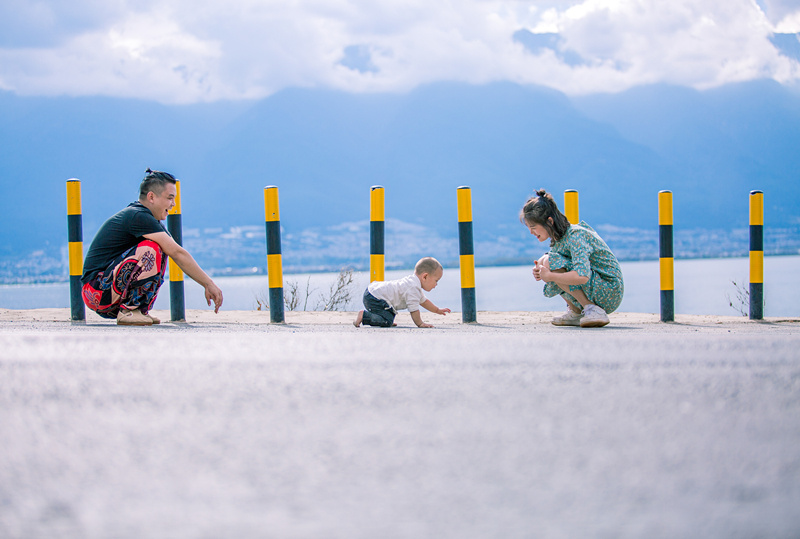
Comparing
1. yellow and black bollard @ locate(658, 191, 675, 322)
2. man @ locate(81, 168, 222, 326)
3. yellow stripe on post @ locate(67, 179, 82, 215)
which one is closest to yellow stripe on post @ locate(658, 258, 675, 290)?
yellow and black bollard @ locate(658, 191, 675, 322)

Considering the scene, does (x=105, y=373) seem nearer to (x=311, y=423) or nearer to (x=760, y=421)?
(x=311, y=423)

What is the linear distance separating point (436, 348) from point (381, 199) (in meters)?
3.63

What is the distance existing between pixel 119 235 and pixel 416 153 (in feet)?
560

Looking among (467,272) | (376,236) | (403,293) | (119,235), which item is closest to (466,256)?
(467,272)

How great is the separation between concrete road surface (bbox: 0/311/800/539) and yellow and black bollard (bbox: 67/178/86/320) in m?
4.19

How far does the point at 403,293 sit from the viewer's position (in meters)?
5.04

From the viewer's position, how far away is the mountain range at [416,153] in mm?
144625

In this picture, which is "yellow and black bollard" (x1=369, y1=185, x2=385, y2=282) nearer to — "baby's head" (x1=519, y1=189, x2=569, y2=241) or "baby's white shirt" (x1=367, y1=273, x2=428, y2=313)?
"baby's white shirt" (x1=367, y1=273, x2=428, y2=313)

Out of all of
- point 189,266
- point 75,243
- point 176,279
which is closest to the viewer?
point 189,266

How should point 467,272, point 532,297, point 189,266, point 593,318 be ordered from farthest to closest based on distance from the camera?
point 532,297 < point 467,272 < point 593,318 < point 189,266

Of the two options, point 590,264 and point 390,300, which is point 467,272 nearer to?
point 390,300

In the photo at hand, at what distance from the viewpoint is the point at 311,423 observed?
1337 mm

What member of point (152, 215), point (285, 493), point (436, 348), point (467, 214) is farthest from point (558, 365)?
point (467, 214)

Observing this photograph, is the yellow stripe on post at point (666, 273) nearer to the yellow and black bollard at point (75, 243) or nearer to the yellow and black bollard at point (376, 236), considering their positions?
the yellow and black bollard at point (376, 236)
